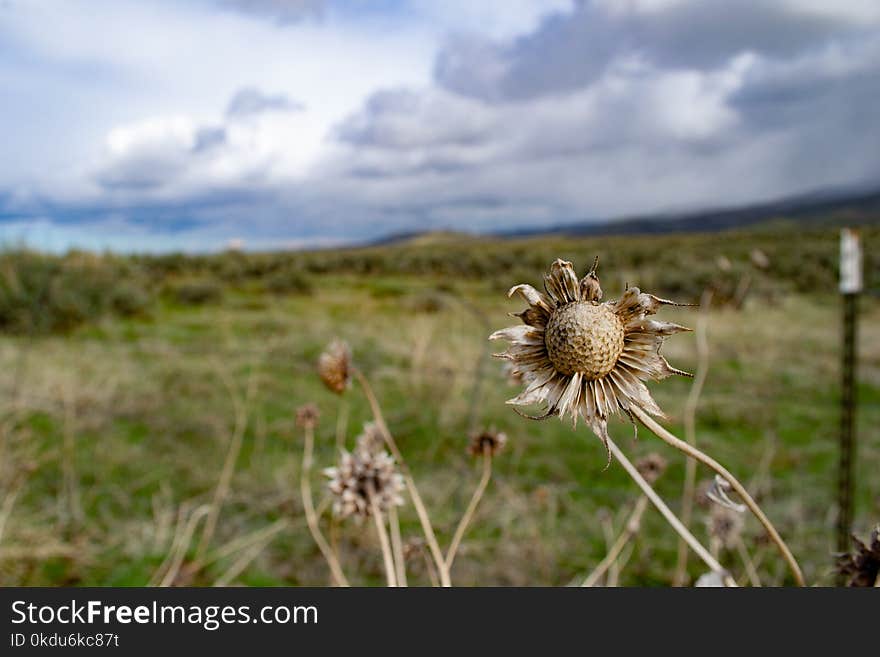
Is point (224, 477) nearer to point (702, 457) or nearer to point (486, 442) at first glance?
point (486, 442)

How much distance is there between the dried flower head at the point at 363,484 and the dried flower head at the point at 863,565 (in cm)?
41

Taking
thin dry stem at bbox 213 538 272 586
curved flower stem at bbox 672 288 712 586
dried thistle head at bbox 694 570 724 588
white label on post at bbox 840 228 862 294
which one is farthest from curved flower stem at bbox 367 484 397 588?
white label on post at bbox 840 228 862 294

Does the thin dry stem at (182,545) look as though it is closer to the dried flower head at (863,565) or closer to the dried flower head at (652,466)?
the dried flower head at (652,466)

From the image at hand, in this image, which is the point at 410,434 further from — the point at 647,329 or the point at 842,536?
the point at 647,329

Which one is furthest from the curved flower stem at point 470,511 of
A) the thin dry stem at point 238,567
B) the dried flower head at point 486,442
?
the thin dry stem at point 238,567

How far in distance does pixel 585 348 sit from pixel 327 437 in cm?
434

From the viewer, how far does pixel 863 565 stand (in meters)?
0.53

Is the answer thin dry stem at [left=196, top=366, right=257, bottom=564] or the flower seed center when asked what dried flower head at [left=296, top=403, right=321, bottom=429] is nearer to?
thin dry stem at [left=196, top=366, right=257, bottom=564]

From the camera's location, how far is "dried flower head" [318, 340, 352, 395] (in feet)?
3.15

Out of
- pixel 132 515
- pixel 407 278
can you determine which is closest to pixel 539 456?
pixel 132 515

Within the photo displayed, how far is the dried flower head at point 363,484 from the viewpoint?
2.44 ft

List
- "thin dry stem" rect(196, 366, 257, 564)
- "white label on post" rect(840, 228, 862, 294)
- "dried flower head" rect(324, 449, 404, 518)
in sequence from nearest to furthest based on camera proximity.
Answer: "dried flower head" rect(324, 449, 404, 518) < "thin dry stem" rect(196, 366, 257, 564) < "white label on post" rect(840, 228, 862, 294)

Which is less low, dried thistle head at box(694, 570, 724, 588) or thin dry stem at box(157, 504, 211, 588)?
dried thistle head at box(694, 570, 724, 588)

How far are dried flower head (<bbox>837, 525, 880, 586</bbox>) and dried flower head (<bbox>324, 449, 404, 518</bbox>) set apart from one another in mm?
406
